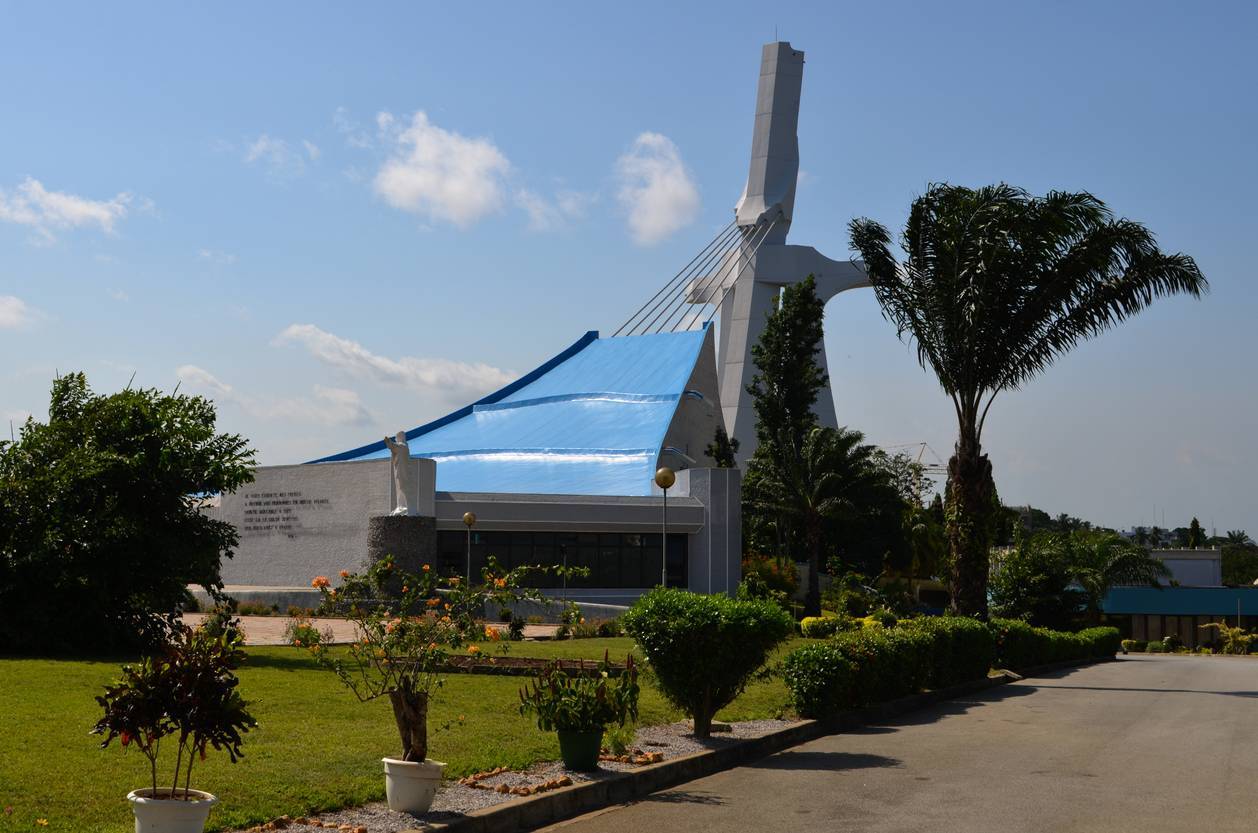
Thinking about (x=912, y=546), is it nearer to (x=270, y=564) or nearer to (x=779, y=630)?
(x=270, y=564)

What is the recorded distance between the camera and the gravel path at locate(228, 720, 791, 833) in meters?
7.81

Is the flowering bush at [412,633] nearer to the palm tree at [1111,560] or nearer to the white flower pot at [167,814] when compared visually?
the white flower pot at [167,814]

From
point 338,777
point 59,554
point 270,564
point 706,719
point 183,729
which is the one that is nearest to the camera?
point 183,729

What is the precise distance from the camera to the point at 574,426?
47.6 m

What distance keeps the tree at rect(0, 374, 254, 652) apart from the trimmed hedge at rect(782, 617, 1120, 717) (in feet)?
28.7

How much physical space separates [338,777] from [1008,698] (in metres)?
11.6

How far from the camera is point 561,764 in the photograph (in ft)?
33.5

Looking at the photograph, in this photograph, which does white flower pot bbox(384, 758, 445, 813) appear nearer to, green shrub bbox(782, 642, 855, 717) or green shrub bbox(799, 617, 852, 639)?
green shrub bbox(782, 642, 855, 717)

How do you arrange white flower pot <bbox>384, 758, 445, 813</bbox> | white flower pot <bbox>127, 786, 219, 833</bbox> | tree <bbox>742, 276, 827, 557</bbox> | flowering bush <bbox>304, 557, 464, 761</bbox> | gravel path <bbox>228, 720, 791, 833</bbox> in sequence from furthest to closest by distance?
tree <bbox>742, 276, 827, 557</bbox> < flowering bush <bbox>304, 557, 464, 761</bbox> < white flower pot <bbox>384, 758, 445, 813</bbox> < gravel path <bbox>228, 720, 791, 833</bbox> < white flower pot <bbox>127, 786, 219, 833</bbox>

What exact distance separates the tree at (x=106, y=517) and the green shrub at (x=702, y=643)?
8.40 m

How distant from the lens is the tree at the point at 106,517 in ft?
56.6

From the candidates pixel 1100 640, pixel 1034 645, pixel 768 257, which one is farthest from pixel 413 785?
pixel 768 257

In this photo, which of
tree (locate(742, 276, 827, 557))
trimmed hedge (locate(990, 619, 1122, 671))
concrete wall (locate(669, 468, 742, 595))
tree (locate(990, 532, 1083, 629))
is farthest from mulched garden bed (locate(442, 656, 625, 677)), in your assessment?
tree (locate(742, 276, 827, 557))

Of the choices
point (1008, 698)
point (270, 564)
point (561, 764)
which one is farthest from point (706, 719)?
point (270, 564)
